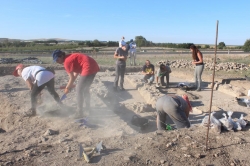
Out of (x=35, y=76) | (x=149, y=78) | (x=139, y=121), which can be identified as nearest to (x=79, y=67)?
(x=35, y=76)

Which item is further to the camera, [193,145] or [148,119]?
[148,119]

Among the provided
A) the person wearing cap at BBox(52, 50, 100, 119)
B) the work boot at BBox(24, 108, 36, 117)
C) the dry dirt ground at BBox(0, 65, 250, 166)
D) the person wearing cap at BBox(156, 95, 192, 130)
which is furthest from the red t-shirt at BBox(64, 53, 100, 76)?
the person wearing cap at BBox(156, 95, 192, 130)

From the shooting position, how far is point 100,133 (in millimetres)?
4797

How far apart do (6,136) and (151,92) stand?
4.28 metres

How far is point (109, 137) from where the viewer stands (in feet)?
13.6

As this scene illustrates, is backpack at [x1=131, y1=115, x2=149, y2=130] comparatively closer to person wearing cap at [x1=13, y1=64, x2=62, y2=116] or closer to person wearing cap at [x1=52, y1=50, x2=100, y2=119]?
person wearing cap at [x1=52, y1=50, x2=100, y2=119]

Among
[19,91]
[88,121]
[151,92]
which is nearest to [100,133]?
[88,121]

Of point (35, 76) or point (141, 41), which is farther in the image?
point (141, 41)

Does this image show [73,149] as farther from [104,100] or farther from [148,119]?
[104,100]

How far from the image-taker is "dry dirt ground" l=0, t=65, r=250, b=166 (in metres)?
3.40

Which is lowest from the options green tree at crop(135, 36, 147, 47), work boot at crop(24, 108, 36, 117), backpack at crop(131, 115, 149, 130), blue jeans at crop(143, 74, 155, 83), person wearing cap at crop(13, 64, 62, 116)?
backpack at crop(131, 115, 149, 130)

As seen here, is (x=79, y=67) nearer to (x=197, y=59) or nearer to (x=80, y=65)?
(x=80, y=65)

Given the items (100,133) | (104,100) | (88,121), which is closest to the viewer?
(100,133)

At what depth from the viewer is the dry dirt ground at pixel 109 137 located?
11.1 ft
